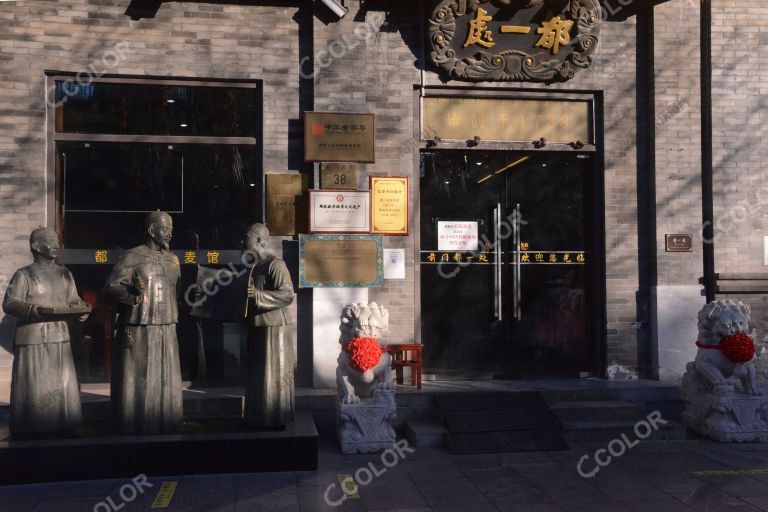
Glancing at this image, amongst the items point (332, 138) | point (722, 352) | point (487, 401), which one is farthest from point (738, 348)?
point (332, 138)

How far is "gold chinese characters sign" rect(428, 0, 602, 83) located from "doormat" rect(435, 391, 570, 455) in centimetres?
407

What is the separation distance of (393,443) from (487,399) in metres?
1.37

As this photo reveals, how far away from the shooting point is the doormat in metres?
7.40

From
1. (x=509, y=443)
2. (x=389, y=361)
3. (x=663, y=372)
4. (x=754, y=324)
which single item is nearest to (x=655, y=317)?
(x=663, y=372)

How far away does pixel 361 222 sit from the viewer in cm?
884

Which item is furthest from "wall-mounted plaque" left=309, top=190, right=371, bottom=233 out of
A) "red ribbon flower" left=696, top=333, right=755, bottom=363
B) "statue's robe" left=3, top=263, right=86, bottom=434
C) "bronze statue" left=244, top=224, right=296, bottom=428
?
"red ribbon flower" left=696, top=333, right=755, bottom=363

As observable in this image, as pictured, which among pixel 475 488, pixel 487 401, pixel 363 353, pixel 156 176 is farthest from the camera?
pixel 156 176

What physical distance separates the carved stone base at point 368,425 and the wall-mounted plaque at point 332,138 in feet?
9.94

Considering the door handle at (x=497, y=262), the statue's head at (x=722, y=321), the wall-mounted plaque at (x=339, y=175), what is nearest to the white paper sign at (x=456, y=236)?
the door handle at (x=497, y=262)

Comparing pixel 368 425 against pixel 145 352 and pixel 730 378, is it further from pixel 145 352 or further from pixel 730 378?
pixel 730 378

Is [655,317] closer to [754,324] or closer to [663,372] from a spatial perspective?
[663,372]

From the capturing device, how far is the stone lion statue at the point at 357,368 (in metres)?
7.34

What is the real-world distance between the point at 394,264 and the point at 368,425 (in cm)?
237

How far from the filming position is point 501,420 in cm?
775
